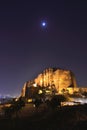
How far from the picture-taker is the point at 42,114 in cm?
7188

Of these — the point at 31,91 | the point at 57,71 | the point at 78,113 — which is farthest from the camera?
the point at 57,71

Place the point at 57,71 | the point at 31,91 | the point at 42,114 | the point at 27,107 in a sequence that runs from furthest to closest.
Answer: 1. the point at 57,71
2. the point at 31,91
3. the point at 27,107
4. the point at 42,114

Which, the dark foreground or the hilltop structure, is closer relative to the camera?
the dark foreground

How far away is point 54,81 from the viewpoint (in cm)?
16325

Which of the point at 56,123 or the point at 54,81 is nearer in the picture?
the point at 56,123

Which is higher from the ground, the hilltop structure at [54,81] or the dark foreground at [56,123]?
the hilltop structure at [54,81]

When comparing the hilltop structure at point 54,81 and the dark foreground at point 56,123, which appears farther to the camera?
the hilltop structure at point 54,81

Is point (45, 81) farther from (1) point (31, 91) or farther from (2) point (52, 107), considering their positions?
(2) point (52, 107)

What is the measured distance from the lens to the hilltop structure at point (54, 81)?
6142 inches

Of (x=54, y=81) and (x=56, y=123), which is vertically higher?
(x=54, y=81)

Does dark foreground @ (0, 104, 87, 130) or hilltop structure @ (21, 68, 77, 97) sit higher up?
hilltop structure @ (21, 68, 77, 97)

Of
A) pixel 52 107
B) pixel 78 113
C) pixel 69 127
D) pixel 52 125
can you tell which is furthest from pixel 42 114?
pixel 69 127

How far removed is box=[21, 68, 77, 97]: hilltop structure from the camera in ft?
512

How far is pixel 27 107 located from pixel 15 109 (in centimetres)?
1167
